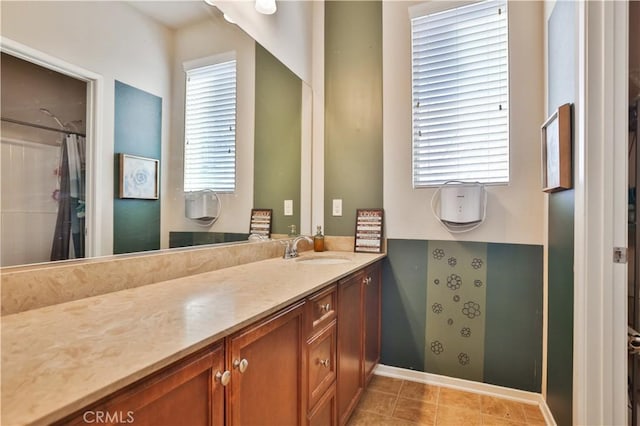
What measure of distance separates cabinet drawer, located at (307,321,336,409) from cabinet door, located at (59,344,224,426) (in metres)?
0.51

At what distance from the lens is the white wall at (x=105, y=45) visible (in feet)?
2.96

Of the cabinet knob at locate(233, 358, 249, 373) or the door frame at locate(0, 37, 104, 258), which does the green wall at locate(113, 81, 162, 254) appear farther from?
the cabinet knob at locate(233, 358, 249, 373)

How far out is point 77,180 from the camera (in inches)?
39.4

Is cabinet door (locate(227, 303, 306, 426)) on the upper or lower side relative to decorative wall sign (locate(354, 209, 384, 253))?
lower

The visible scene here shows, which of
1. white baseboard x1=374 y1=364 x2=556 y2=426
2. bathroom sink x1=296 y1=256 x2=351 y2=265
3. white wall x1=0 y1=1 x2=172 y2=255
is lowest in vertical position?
white baseboard x1=374 y1=364 x2=556 y2=426

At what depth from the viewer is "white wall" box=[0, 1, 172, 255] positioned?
903mm

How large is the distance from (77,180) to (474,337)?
7.31ft

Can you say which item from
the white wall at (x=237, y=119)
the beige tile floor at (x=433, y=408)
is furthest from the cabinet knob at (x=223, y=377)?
the beige tile floor at (x=433, y=408)

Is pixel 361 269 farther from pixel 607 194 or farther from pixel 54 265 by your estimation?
pixel 54 265

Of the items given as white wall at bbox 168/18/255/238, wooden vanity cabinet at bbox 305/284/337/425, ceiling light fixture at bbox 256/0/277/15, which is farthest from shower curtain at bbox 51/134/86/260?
ceiling light fixture at bbox 256/0/277/15

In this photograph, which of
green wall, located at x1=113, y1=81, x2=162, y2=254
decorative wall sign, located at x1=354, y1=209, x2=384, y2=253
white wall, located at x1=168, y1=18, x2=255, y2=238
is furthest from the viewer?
decorative wall sign, located at x1=354, y1=209, x2=384, y2=253

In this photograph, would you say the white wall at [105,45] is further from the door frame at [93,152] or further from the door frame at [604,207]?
the door frame at [604,207]

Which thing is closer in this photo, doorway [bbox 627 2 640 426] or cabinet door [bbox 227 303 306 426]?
cabinet door [bbox 227 303 306 426]

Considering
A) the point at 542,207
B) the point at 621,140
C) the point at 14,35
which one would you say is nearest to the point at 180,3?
the point at 14,35
